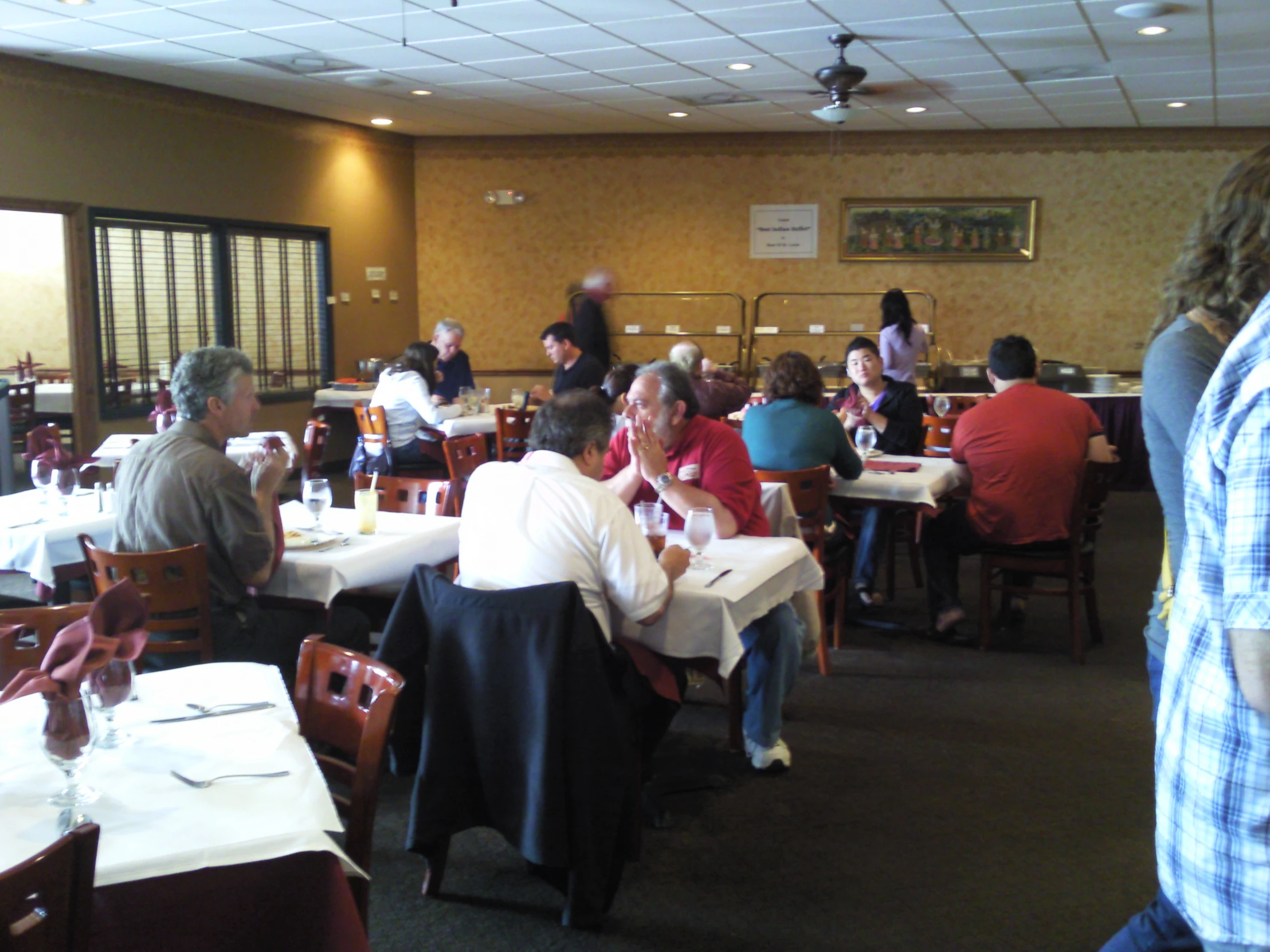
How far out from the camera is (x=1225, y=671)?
1.27 meters

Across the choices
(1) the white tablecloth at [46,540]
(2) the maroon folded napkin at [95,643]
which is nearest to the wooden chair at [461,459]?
(1) the white tablecloth at [46,540]

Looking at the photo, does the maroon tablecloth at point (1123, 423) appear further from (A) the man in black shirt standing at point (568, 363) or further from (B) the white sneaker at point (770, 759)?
(B) the white sneaker at point (770, 759)

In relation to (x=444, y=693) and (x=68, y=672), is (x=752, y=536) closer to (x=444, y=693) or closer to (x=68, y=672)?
(x=444, y=693)

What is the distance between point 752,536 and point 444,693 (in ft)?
4.51

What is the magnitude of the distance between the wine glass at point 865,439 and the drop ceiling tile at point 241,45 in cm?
426

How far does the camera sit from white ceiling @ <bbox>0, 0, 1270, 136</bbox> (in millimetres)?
5914

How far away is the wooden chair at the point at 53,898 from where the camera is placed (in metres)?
1.13

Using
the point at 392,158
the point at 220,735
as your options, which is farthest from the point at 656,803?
the point at 392,158

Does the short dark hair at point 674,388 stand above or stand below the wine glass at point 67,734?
above

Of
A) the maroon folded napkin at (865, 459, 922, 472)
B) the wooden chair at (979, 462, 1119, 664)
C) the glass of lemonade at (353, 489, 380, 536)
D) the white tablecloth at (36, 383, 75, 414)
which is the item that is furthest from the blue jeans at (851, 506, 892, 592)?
the white tablecloth at (36, 383, 75, 414)

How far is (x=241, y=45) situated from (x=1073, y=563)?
5656 millimetres

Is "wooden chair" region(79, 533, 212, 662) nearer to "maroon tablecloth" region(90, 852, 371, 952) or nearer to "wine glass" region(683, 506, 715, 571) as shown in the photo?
"wine glass" region(683, 506, 715, 571)

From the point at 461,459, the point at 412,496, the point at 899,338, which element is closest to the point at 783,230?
the point at 899,338

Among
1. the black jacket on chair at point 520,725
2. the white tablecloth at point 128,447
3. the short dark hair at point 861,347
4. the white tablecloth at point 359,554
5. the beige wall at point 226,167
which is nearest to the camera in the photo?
the black jacket on chair at point 520,725
